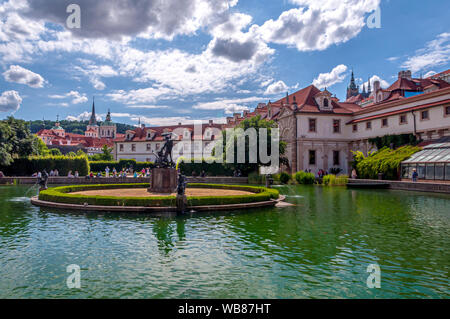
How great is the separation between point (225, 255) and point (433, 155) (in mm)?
32834

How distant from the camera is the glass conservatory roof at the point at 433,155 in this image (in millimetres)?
32300

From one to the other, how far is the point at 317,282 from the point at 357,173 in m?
38.5

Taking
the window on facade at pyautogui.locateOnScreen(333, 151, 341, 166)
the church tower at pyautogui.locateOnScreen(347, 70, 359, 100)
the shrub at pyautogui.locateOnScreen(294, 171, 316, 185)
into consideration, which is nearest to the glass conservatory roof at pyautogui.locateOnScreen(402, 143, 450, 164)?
the shrub at pyautogui.locateOnScreen(294, 171, 316, 185)

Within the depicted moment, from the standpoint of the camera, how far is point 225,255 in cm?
952

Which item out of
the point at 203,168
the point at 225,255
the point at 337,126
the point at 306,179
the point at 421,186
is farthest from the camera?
the point at 203,168

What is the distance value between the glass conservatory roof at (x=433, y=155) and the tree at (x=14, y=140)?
54537mm

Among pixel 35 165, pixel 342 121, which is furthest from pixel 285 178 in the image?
pixel 35 165

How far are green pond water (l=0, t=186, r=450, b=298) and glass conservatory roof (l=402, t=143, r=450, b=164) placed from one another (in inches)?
768

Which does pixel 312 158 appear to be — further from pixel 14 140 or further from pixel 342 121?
pixel 14 140

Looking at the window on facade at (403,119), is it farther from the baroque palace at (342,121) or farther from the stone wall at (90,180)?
the stone wall at (90,180)

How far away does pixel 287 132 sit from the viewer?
52.0 meters

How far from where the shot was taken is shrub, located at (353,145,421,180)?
37.1 m

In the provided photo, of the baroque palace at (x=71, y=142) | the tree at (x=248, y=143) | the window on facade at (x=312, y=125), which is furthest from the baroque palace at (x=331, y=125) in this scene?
the baroque palace at (x=71, y=142)
